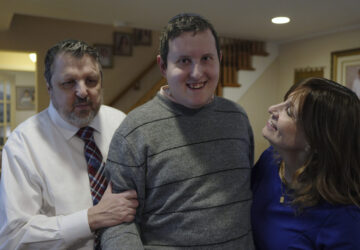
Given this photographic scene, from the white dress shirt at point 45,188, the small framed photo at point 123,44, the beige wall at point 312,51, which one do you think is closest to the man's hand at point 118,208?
the white dress shirt at point 45,188

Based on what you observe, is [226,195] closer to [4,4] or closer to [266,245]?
[266,245]

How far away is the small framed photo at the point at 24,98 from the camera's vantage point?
A: 7.20 meters

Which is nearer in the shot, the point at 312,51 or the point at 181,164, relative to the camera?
the point at 181,164

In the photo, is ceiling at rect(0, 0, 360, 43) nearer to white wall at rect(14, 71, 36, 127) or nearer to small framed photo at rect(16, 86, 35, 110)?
white wall at rect(14, 71, 36, 127)

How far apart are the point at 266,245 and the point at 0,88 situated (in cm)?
→ 737

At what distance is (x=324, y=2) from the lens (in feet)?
10.7

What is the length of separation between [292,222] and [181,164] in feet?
1.50

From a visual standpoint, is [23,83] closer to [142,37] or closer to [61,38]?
[61,38]

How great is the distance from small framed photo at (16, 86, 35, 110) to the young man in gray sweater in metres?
7.01

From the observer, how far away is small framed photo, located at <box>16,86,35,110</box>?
7203 millimetres

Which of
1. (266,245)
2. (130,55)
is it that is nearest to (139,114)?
(266,245)

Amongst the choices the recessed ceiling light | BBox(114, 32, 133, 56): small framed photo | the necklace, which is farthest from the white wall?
the necklace

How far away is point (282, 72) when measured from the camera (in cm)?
580

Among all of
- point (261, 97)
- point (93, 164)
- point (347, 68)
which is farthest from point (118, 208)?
point (261, 97)
